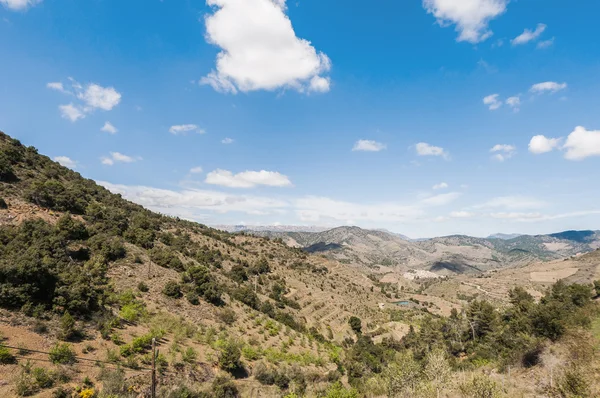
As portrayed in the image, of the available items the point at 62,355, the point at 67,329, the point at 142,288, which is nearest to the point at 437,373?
the point at 62,355

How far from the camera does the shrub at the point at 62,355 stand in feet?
64.1

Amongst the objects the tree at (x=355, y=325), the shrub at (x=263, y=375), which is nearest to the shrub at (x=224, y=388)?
the shrub at (x=263, y=375)

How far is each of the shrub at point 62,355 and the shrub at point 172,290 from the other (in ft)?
55.9

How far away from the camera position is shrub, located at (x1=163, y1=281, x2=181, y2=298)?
3772 centimetres

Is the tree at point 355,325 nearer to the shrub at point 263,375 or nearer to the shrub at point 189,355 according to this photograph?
the shrub at point 263,375

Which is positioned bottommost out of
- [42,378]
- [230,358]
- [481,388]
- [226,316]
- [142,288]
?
[230,358]

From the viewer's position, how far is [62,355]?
19859 millimetres

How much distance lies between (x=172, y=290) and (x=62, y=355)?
59.7ft

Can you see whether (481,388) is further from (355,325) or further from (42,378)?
(355,325)

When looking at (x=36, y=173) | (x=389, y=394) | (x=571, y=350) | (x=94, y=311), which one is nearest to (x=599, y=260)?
(x=571, y=350)

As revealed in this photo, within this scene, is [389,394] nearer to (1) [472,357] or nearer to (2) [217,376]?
(2) [217,376]

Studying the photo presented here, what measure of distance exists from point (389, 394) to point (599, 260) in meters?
203

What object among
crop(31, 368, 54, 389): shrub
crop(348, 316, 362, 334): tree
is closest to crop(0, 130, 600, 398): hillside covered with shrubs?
crop(31, 368, 54, 389): shrub

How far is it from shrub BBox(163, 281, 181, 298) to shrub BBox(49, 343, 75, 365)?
55.9 feet
